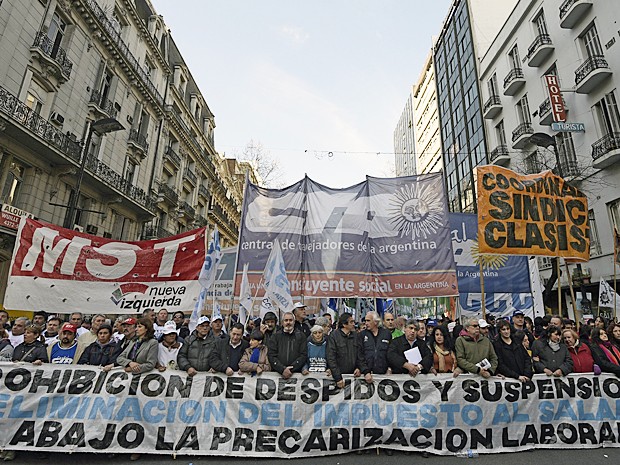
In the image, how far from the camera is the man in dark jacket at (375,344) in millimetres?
5367

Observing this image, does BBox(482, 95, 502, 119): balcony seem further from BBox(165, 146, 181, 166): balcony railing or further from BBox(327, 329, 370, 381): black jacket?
BBox(327, 329, 370, 381): black jacket

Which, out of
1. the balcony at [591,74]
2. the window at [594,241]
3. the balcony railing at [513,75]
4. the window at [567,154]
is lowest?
the window at [594,241]

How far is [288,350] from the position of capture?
5234 mm

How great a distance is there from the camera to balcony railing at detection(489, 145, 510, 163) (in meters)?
23.5

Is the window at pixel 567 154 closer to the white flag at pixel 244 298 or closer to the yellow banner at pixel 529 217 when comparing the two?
the yellow banner at pixel 529 217

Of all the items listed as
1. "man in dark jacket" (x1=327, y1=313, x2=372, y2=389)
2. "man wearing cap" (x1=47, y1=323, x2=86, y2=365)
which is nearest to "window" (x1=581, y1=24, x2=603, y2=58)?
"man in dark jacket" (x1=327, y1=313, x2=372, y2=389)

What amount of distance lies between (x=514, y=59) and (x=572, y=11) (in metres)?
6.90

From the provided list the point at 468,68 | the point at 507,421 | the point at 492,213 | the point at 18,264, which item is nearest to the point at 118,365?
the point at 18,264

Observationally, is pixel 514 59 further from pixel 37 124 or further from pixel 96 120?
pixel 37 124

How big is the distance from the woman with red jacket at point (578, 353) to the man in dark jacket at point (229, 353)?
487 cm

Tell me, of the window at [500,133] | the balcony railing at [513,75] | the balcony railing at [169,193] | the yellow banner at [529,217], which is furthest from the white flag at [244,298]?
the window at [500,133]

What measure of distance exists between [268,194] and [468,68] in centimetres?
2936

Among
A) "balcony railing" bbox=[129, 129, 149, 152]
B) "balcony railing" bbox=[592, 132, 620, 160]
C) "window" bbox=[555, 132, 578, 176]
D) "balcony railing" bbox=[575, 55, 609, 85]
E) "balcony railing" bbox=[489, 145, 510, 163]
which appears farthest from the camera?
"balcony railing" bbox=[489, 145, 510, 163]

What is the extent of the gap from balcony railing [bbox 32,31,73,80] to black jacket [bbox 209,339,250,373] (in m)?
16.7
